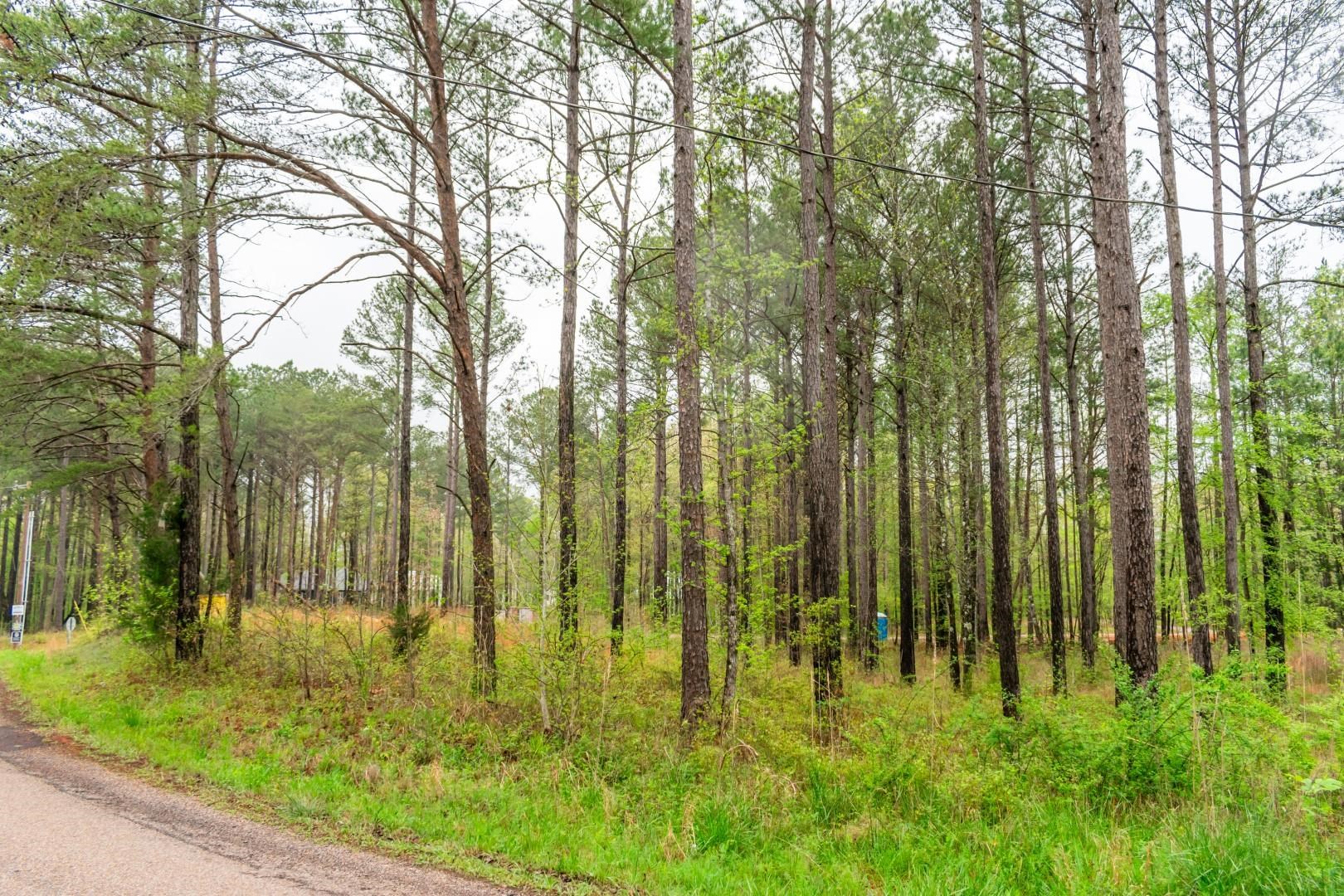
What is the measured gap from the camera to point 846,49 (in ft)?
42.9

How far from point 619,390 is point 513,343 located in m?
8.29

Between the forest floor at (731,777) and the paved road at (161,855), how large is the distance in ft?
1.09

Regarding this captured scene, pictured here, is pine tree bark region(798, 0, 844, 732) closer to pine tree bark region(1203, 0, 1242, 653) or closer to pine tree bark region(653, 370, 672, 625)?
pine tree bark region(653, 370, 672, 625)

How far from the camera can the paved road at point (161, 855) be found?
3.94m

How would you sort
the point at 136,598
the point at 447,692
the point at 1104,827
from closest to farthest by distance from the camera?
the point at 1104,827
the point at 447,692
the point at 136,598

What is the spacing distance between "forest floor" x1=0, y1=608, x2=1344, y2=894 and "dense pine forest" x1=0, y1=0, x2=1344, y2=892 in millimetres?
54

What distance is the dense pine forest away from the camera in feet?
17.9

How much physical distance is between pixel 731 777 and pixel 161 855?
4202 mm

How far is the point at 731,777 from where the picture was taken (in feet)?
19.5

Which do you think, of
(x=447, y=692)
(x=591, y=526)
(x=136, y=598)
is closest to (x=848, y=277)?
(x=591, y=526)

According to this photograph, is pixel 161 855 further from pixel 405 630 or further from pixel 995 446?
pixel 995 446

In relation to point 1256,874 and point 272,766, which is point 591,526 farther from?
point 1256,874

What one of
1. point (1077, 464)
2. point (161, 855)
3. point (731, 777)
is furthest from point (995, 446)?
point (1077, 464)

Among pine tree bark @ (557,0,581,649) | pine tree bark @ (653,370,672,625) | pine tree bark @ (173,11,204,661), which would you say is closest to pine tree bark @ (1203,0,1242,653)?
pine tree bark @ (653,370,672,625)
